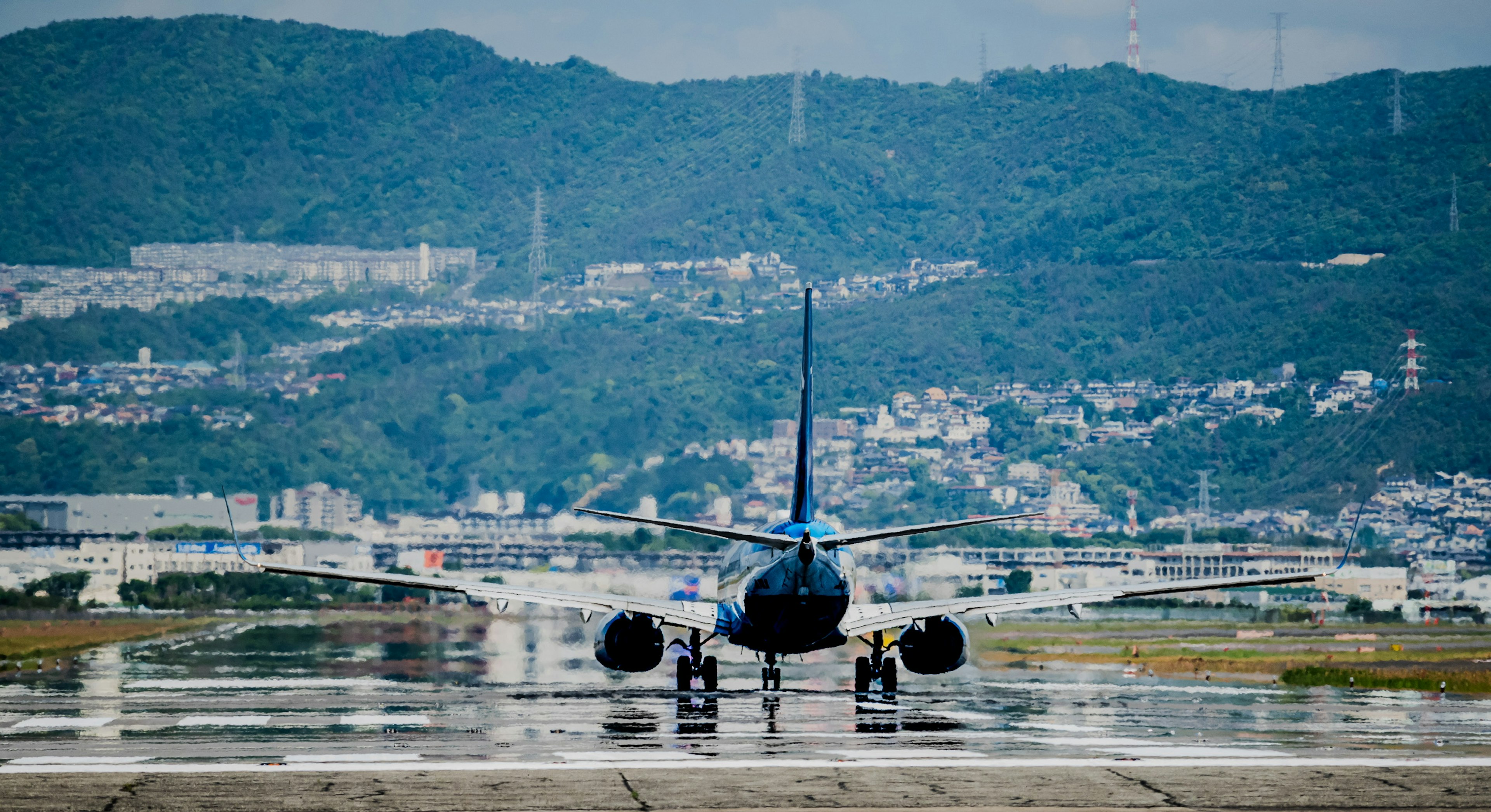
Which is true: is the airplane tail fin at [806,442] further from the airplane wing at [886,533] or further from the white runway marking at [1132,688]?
the white runway marking at [1132,688]

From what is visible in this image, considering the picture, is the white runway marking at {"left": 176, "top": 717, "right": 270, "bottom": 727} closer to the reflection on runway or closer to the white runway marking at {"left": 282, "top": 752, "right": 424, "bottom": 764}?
the reflection on runway

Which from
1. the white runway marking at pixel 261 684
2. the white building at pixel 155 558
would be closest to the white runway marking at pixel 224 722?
the white runway marking at pixel 261 684

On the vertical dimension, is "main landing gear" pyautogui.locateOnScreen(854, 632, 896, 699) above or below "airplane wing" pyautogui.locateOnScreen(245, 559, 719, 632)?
below

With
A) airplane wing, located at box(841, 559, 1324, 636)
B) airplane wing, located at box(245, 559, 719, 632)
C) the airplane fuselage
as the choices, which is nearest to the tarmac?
the airplane fuselage

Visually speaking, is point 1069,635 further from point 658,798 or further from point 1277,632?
point 658,798

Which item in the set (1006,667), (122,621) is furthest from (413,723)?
(122,621)

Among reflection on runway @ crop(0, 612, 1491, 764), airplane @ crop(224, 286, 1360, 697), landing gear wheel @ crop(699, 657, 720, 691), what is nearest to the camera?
reflection on runway @ crop(0, 612, 1491, 764)
